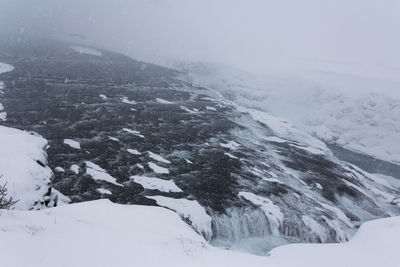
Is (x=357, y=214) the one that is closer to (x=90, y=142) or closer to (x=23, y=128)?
(x=90, y=142)

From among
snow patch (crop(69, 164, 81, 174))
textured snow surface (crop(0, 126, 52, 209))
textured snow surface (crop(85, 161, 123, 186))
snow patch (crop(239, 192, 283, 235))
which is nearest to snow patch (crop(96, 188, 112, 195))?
textured snow surface (crop(85, 161, 123, 186))

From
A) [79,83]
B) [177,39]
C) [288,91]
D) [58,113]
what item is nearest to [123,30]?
[177,39]

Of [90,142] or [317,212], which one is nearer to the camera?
[317,212]

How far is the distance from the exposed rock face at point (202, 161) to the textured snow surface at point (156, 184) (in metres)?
0.17

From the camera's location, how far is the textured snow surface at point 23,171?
1131cm

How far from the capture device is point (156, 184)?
60.0 ft

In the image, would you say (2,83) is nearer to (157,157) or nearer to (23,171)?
(157,157)

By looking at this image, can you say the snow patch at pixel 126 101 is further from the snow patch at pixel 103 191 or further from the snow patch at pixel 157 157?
the snow patch at pixel 103 191

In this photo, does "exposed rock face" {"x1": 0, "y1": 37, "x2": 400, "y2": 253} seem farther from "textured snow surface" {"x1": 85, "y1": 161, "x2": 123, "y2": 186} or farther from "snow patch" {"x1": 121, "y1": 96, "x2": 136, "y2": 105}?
"snow patch" {"x1": 121, "y1": 96, "x2": 136, "y2": 105}

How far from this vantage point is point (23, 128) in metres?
22.0

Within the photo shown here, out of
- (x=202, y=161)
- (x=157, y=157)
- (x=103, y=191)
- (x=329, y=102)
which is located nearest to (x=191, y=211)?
(x=103, y=191)

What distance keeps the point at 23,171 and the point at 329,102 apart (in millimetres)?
44243

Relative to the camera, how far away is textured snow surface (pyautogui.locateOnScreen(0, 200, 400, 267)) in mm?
7016

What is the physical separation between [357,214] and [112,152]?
14508mm
